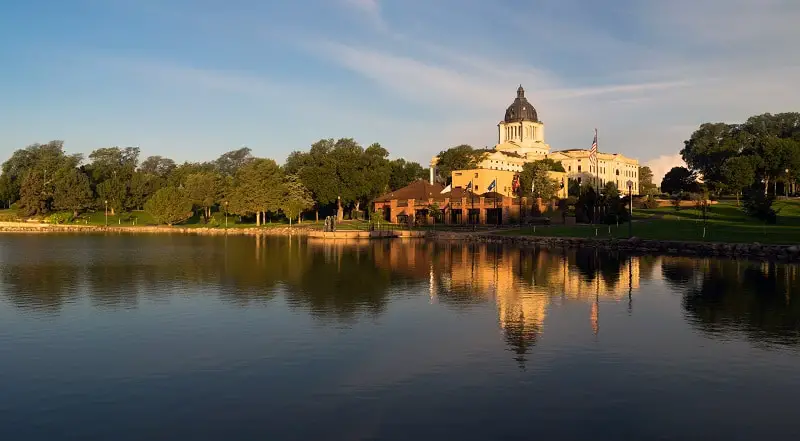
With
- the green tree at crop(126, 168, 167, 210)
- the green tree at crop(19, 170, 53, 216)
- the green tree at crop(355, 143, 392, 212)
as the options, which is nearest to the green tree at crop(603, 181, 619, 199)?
the green tree at crop(355, 143, 392, 212)

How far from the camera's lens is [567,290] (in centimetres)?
3466

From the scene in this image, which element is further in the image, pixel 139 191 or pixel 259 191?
pixel 139 191

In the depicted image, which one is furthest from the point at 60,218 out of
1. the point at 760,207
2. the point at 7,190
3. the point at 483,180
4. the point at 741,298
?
the point at 741,298

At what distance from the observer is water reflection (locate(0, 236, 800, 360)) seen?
27.1 metres

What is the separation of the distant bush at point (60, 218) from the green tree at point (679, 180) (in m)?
142

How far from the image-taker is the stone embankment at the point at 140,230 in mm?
107125

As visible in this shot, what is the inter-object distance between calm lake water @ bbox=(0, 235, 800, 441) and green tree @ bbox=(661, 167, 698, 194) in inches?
4977

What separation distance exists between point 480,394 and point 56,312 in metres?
19.9

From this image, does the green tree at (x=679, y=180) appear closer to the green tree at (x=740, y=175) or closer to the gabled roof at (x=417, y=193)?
the green tree at (x=740, y=175)

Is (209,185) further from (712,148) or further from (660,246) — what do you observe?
(712,148)

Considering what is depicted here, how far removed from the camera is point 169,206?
124 metres

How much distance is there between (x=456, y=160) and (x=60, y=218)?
90082 millimetres

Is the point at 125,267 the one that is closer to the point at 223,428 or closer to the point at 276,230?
the point at 223,428

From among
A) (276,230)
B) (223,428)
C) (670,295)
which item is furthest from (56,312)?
(276,230)
